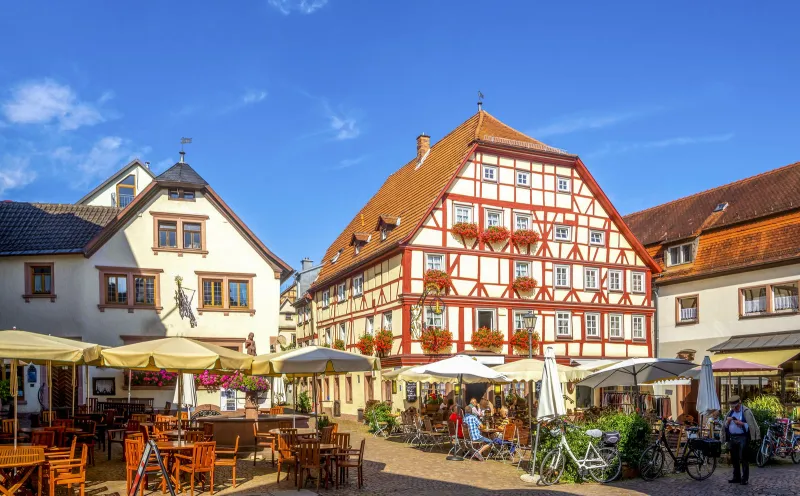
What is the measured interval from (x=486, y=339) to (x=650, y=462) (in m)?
16.6

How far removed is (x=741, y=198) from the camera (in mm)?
34844

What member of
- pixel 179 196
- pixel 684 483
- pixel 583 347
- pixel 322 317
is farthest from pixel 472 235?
pixel 684 483

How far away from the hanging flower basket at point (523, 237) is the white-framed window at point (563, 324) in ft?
11.0

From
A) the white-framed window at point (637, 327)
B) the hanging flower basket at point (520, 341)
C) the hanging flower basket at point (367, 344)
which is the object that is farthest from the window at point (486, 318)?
the white-framed window at point (637, 327)

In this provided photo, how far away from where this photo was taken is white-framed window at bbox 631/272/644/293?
35.8 metres

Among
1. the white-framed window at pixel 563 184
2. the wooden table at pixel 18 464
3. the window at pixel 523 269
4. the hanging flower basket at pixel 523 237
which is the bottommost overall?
the wooden table at pixel 18 464

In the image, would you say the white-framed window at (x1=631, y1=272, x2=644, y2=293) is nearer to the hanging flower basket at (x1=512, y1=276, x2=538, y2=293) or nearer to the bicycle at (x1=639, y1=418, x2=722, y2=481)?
the hanging flower basket at (x1=512, y1=276, x2=538, y2=293)

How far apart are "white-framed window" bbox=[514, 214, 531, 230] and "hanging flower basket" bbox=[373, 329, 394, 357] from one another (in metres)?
7.06

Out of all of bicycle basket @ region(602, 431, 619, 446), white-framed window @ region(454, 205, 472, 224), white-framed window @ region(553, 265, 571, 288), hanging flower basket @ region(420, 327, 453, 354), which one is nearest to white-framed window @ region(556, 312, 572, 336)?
white-framed window @ region(553, 265, 571, 288)

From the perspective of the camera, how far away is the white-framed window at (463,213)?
32456 millimetres

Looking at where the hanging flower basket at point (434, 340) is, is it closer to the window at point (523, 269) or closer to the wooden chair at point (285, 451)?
the window at point (523, 269)

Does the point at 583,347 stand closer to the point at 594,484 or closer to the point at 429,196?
the point at 429,196

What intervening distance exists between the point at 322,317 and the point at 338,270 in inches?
165

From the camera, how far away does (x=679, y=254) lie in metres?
36.3
